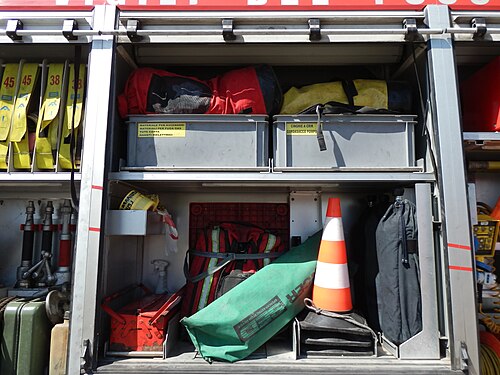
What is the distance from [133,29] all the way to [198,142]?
699 mm

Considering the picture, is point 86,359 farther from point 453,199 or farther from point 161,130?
point 453,199

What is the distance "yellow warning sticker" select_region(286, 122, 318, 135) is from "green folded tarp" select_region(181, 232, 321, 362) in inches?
31.6

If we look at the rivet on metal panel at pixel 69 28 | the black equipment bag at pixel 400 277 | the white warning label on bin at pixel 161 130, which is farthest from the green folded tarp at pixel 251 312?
the rivet on metal panel at pixel 69 28

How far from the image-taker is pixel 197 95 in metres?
2.02

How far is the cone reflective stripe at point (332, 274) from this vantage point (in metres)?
1.96

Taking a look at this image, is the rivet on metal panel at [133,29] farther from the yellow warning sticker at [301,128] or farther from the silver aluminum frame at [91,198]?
the yellow warning sticker at [301,128]

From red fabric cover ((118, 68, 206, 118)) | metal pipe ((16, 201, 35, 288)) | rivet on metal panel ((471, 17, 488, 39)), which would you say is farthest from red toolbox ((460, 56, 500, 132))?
metal pipe ((16, 201, 35, 288))

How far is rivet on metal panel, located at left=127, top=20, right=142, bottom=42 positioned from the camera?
1.80m

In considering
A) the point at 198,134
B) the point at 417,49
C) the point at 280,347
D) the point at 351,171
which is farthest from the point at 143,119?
the point at 417,49

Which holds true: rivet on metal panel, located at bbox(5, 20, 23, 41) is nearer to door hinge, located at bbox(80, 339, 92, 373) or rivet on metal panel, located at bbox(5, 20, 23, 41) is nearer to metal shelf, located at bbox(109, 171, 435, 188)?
metal shelf, located at bbox(109, 171, 435, 188)

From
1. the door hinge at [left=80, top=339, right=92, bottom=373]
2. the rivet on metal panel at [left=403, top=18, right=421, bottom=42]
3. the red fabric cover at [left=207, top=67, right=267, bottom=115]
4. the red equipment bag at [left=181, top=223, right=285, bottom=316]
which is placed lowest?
the door hinge at [left=80, top=339, right=92, bottom=373]

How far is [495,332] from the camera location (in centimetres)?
213

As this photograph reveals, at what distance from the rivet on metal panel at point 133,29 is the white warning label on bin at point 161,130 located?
1.54 feet

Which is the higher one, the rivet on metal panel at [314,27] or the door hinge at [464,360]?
the rivet on metal panel at [314,27]
